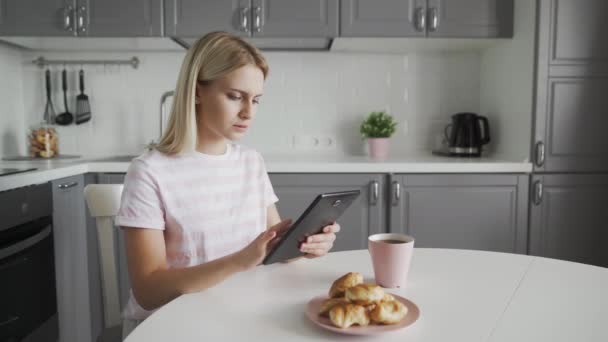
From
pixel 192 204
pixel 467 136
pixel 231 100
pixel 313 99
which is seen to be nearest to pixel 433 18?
pixel 467 136

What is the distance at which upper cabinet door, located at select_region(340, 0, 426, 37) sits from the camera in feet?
7.79

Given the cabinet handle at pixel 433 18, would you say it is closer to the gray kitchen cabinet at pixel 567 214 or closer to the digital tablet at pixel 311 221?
the gray kitchen cabinet at pixel 567 214

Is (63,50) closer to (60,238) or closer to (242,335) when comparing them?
(60,238)

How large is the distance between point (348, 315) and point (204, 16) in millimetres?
1997

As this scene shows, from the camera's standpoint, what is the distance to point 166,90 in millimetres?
2771

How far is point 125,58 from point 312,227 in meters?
2.23

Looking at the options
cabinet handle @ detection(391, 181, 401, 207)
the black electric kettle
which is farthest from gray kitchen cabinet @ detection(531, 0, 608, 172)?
cabinet handle @ detection(391, 181, 401, 207)

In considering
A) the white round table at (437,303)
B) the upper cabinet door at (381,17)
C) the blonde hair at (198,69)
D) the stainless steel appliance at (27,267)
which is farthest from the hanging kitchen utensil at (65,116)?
the white round table at (437,303)

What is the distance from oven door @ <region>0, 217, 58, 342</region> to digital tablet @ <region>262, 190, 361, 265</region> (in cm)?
127

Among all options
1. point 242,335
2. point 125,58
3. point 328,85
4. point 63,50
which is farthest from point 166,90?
point 242,335

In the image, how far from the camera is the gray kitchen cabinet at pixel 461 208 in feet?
7.50

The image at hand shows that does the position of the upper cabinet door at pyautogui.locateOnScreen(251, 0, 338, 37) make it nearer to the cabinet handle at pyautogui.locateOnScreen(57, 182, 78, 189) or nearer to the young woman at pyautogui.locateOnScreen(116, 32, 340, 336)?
the cabinet handle at pyautogui.locateOnScreen(57, 182, 78, 189)

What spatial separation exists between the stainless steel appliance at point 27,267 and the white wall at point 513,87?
2.06 m

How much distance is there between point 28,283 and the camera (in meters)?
1.85
